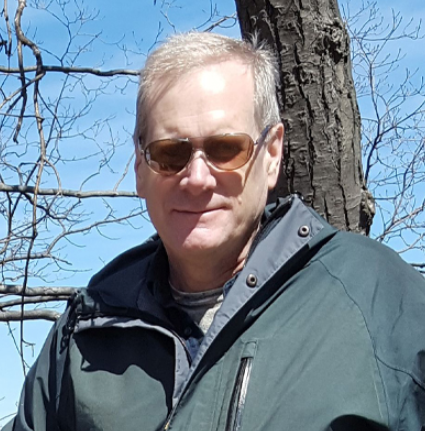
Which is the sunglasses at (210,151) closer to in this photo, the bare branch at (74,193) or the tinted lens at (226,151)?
the tinted lens at (226,151)

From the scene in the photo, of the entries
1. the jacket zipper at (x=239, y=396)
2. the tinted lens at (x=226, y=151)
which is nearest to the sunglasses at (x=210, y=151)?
the tinted lens at (x=226, y=151)

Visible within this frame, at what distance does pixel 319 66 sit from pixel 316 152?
0.32 m

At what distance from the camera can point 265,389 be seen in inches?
73.3

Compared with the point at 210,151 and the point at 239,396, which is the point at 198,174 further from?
the point at 239,396

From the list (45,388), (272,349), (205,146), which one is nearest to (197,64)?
(205,146)

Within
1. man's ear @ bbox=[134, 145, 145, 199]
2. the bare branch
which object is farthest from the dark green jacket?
the bare branch

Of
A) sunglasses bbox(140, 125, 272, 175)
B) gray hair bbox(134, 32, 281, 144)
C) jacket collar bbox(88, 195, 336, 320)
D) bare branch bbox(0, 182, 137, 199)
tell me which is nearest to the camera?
jacket collar bbox(88, 195, 336, 320)

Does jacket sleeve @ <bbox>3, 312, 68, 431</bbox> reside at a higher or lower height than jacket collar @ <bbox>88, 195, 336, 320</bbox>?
lower

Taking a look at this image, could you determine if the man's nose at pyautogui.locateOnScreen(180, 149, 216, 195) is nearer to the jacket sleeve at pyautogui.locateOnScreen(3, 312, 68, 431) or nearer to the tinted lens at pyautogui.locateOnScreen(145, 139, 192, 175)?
the tinted lens at pyautogui.locateOnScreen(145, 139, 192, 175)

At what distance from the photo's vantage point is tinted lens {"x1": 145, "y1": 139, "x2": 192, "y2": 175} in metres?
2.12

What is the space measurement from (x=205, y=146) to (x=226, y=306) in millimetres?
437

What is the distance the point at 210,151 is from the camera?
2117 mm

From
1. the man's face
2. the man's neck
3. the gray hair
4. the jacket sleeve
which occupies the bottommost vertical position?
the jacket sleeve

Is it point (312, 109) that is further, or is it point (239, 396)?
point (312, 109)
